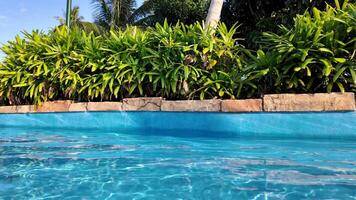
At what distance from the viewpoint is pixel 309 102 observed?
181 inches

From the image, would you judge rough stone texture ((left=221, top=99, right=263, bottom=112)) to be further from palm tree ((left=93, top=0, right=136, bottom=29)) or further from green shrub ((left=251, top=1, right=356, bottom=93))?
palm tree ((left=93, top=0, right=136, bottom=29))

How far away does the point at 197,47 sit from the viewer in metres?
5.82

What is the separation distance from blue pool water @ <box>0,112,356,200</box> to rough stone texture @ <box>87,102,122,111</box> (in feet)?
0.46

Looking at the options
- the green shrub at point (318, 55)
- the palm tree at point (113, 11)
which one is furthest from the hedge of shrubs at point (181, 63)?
the palm tree at point (113, 11)

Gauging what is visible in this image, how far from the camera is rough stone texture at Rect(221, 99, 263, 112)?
4.97 metres

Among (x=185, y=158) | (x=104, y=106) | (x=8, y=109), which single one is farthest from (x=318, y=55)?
(x=8, y=109)

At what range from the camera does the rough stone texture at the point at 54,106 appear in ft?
21.8

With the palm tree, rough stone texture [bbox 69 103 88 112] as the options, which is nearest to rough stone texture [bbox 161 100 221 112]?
rough stone texture [bbox 69 103 88 112]

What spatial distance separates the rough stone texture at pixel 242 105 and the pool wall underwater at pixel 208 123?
0.30 feet

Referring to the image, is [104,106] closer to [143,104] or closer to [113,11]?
[143,104]

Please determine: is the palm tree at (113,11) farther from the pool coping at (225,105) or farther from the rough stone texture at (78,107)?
the rough stone texture at (78,107)

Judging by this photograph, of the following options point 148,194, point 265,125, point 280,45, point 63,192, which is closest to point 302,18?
point 280,45

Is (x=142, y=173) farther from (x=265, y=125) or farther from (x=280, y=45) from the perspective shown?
(x=280, y=45)

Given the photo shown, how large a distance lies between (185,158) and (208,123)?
1809 mm
